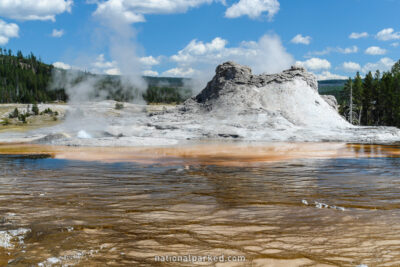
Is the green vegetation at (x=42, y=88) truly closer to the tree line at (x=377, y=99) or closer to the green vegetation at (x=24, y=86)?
the green vegetation at (x=24, y=86)

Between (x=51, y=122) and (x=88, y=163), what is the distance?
37779 millimetres

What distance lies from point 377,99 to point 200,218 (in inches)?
1894

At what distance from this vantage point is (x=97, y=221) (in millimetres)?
5316

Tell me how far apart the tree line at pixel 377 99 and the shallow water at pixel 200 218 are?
37.7 m

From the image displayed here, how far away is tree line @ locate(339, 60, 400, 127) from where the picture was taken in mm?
43719

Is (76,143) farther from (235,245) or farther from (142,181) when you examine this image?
(235,245)

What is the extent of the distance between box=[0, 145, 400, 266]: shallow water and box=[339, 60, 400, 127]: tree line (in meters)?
37.7

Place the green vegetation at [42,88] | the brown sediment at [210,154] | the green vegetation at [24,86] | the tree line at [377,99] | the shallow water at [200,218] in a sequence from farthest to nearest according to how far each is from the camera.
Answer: the green vegetation at [24,86]
the green vegetation at [42,88]
the tree line at [377,99]
the brown sediment at [210,154]
the shallow water at [200,218]

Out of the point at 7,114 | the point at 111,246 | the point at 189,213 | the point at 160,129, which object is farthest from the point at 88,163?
the point at 7,114

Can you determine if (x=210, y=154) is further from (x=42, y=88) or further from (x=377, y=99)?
(x=42, y=88)

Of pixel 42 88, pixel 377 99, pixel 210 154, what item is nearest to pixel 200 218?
pixel 210 154

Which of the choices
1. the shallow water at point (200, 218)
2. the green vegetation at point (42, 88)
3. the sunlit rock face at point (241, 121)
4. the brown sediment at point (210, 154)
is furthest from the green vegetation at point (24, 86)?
the shallow water at point (200, 218)

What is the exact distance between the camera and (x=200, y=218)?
18.2ft

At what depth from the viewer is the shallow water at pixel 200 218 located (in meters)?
3.99
